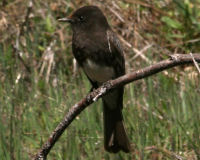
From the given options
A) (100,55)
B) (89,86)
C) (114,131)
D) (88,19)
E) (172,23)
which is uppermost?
(172,23)

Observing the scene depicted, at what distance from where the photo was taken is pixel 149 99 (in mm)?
3980

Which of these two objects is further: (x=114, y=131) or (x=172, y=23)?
(x=172, y=23)

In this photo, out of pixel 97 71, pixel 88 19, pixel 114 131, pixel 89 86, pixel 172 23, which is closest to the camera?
pixel 114 131

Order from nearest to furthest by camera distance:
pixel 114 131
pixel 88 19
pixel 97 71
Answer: pixel 114 131 → pixel 97 71 → pixel 88 19

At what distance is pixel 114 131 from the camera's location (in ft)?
12.0

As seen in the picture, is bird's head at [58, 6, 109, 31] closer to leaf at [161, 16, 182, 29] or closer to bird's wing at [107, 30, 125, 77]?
bird's wing at [107, 30, 125, 77]

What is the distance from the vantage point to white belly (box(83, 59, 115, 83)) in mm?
3746

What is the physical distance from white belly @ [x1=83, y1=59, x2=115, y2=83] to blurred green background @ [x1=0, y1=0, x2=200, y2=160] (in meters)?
0.24

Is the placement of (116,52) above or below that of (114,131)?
above

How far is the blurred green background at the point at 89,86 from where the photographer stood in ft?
11.5

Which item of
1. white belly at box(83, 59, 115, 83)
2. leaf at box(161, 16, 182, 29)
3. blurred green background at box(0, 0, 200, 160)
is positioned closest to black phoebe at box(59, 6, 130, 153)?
white belly at box(83, 59, 115, 83)

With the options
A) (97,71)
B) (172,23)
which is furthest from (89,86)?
(172,23)

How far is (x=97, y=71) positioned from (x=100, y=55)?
0.42 ft

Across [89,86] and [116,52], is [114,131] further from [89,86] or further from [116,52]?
[89,86]
